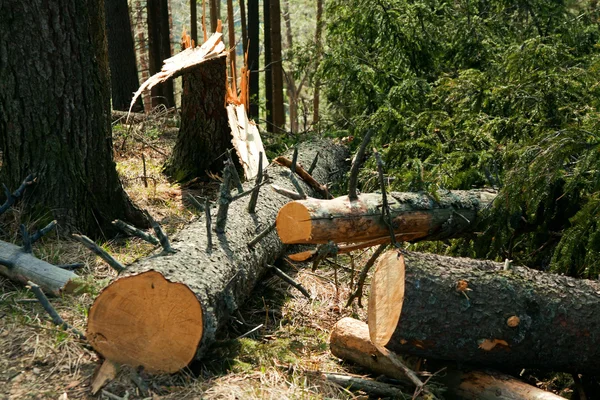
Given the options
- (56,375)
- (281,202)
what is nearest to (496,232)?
(281,202)

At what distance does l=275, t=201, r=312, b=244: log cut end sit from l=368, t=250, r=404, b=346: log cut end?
0.51 metres

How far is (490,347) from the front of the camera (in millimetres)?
3467

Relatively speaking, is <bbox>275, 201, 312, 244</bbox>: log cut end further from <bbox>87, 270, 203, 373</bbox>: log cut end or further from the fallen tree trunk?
<bbox>87, 270, 203, 373</bbox>: log cut end

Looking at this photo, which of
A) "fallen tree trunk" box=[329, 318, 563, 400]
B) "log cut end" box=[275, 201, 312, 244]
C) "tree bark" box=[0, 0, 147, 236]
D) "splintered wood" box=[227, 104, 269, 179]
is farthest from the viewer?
"splintered wood" box=[227, 104, 269, 179]

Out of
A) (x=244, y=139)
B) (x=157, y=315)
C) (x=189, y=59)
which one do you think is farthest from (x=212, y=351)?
(x=189, y=59)

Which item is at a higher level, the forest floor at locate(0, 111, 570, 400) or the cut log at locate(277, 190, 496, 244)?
the cut log at locate(277, 190, 496, 244)

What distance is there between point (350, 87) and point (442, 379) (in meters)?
→ 4.49

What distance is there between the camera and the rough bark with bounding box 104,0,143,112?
11250mm

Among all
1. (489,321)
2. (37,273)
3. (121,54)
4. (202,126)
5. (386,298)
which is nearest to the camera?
(489,321)

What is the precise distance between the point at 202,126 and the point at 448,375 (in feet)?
15.6

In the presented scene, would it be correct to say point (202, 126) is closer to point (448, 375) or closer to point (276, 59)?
point (276, 59)

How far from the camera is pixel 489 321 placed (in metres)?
3.46

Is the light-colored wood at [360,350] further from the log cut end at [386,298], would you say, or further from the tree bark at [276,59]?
the tree bark at [276,59]

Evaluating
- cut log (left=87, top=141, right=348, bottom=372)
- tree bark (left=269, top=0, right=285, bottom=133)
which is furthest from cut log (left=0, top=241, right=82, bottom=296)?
tree bark (left=269, top=0, right=285, bottom=133)
